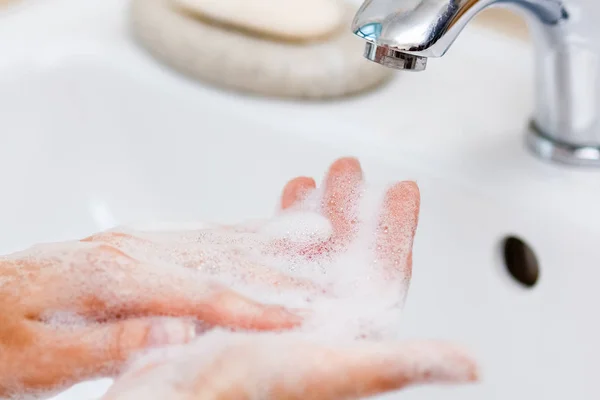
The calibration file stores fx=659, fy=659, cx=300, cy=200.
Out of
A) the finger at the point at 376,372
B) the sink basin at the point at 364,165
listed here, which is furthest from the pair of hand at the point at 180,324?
the sink basin at the point at 364,165

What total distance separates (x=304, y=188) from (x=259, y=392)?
0.15 m

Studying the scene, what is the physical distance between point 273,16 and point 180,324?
306 mm

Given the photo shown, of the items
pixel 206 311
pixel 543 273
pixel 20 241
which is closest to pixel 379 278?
pixel 206 311

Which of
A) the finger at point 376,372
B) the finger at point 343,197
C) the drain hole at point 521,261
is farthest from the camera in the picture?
the drain hole at point 521,261

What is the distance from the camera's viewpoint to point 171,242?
0.30 m

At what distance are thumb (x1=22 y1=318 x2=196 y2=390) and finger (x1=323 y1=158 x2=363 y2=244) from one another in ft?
0.31

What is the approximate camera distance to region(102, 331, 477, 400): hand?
201 millimetres

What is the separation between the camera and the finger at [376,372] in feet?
0.66

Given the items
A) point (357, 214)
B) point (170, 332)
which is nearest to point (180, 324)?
point (170, 332)

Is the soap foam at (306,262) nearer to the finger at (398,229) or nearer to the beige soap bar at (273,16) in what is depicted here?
the finger at (398,229)

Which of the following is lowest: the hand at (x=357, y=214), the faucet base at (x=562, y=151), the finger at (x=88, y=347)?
the finger at (x=88, y=347)

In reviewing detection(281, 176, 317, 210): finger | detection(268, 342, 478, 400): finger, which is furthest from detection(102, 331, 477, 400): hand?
detection(281, 176, 317, 210): finger

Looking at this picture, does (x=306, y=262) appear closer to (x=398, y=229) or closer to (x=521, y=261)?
(x=398, y=229)

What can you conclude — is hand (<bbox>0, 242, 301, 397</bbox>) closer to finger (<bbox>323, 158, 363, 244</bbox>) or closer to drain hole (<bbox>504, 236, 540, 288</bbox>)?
finger (<bbox>323, 158, 363, 244</bbox>)
